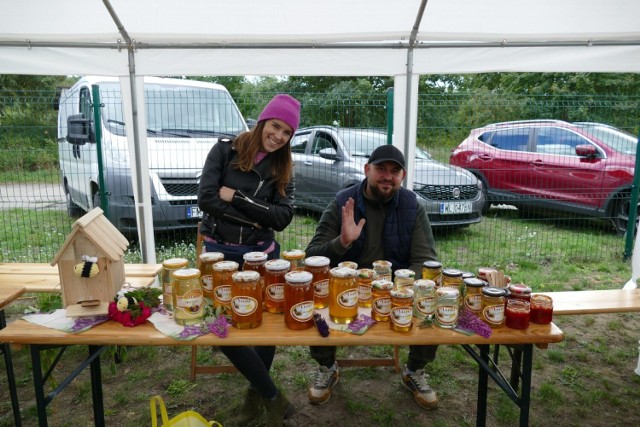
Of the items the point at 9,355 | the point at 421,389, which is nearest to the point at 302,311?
the point at 421,389

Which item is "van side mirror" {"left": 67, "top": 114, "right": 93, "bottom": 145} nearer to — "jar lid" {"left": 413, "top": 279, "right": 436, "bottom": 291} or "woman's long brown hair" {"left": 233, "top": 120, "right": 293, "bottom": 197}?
"woman's long brown hair" {"left": 233, "top": 120, "right": 293, "bottom": 197}

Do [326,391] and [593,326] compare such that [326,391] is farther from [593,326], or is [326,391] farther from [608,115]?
[608,115]

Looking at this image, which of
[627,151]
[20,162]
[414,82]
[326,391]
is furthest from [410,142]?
[20,162]

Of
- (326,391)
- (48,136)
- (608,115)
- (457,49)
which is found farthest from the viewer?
(608,115)

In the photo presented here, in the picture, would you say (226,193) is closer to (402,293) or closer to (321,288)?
(321,288)

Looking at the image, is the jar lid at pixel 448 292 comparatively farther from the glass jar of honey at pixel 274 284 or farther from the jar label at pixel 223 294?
the jar label at pixel 223 294

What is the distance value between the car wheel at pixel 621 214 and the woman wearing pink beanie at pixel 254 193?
17.0 ft

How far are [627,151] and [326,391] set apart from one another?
5433mm

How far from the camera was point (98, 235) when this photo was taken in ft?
6.32

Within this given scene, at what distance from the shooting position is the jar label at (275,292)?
6.36 feet

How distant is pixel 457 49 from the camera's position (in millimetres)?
3637

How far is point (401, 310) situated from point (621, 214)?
572 centimetres

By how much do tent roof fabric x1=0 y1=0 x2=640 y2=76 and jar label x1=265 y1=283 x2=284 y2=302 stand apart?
204 centimetres

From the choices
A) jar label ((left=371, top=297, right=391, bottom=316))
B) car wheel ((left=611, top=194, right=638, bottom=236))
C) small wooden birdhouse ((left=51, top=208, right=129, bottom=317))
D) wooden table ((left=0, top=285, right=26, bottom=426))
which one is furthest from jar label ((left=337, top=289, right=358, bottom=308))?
car wheel ((left=611, top=194, right=638, bottom=236))
